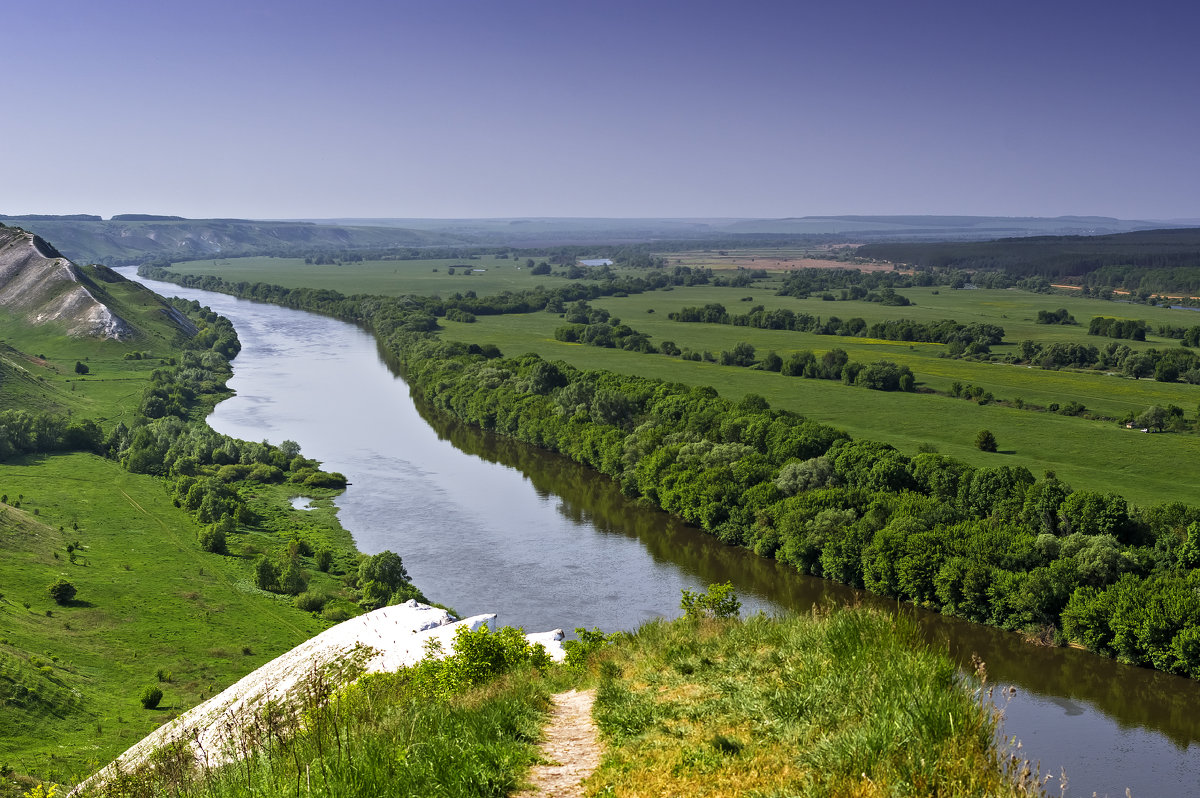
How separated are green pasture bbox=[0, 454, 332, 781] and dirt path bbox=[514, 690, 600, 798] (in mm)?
17850

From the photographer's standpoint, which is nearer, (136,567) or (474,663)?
(474,663)

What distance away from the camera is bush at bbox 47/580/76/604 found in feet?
142

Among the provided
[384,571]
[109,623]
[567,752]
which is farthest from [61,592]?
[567,752]

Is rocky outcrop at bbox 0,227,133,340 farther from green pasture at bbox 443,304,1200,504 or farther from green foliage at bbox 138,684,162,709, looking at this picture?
green foliage at bbox 138,684,162,709

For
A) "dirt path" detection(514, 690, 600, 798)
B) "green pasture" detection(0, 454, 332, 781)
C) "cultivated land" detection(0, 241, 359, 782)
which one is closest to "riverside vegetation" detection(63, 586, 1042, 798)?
"dirt path" detection(514, 690, 600, 798)

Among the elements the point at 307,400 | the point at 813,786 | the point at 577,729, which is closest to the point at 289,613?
the point at 577,729

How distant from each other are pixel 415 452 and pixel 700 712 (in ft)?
222

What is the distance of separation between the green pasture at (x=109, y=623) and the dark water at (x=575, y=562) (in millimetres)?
9184

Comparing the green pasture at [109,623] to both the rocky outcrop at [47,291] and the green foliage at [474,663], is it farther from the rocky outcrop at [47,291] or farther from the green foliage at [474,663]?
the rocky outcrop at [47,291]

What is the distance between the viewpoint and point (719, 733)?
11.9 metres

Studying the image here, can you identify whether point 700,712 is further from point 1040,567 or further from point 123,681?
point 1040,567

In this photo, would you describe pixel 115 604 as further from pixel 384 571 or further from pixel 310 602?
pixel 384 571

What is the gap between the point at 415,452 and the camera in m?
78.2

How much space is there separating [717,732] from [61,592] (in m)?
41.7
